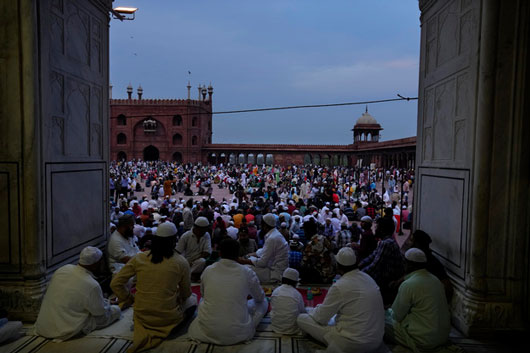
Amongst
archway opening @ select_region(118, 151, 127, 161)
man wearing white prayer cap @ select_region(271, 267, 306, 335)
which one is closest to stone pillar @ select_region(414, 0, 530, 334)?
man wearing white prayer cap @ select_region(271, 267, 306, 335)

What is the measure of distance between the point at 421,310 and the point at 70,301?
8.08 ft

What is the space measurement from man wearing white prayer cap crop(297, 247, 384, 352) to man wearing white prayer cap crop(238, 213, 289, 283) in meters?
1.50

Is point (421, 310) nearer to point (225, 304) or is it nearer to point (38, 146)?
point (225, 304)

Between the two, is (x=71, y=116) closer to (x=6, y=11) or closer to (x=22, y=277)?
(x=6, y=11)

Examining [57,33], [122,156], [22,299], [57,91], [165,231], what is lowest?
[22,299]

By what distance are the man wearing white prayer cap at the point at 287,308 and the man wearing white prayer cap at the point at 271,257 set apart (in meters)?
1.08

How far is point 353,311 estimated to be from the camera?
8.08ft

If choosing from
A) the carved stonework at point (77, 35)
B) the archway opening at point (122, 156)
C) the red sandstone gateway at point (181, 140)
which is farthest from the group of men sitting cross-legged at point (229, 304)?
the archway opening at point (122, 156)

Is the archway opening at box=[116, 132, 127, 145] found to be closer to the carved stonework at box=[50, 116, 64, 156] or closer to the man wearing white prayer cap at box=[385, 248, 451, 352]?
the carved stonework at box=[50, 116, 64, 156]

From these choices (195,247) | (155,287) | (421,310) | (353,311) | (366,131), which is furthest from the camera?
(366,131)

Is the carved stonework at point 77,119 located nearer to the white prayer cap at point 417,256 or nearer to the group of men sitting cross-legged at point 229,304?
the group of men sitting cross-legged at point 229,304

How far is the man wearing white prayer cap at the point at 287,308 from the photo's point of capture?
9.58ft

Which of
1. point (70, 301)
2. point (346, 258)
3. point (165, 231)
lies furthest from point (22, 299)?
point (346, 258)

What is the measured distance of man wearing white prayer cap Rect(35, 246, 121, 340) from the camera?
9.10ft
